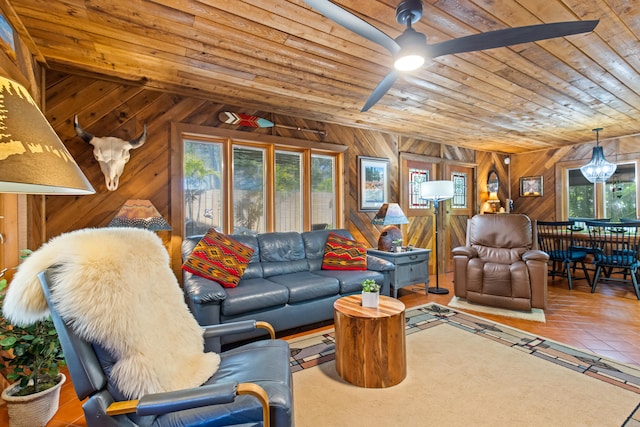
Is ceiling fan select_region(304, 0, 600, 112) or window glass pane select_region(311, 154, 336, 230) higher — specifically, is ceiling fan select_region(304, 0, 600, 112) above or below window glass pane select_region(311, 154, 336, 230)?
above

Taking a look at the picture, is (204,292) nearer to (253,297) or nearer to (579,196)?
(253,297)

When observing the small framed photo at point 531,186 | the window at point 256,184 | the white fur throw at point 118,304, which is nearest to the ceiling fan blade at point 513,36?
the white fur throw at point 118,304

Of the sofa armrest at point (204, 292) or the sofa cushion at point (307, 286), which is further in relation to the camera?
the sofa cushion at point (307, 286)

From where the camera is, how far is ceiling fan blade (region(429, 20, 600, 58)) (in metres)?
1.49

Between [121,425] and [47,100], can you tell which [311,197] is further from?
[121,425]

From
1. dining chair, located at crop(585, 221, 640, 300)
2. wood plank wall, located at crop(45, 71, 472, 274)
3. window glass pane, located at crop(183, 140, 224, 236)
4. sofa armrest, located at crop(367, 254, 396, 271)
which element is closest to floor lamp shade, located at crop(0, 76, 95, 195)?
wood plank wall, located at crop(45, 71, 472, 274)

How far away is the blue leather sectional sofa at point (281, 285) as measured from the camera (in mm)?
2574

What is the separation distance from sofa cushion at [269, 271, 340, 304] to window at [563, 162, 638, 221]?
5.71 m

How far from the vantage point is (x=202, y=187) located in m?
3.55

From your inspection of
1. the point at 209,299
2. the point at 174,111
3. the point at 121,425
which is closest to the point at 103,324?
the point at 121,425

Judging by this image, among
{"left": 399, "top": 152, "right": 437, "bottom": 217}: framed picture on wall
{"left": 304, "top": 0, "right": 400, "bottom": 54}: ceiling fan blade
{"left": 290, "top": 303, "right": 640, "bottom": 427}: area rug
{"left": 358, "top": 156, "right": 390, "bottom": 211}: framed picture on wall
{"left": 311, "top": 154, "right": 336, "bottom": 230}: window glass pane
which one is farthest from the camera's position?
{"left": 399, "top": 152, "right": 437, "bottom": 217}: framed picture on wall

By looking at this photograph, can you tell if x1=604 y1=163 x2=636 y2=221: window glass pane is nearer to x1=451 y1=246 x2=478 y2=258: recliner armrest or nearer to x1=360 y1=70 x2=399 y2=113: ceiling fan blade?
x1=451 y1=246 x2=478 y2=258: recliner armrest

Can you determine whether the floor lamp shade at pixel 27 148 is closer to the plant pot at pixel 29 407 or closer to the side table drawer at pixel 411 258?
the plant pot at pixel 29 407

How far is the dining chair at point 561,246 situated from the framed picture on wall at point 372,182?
244cm
